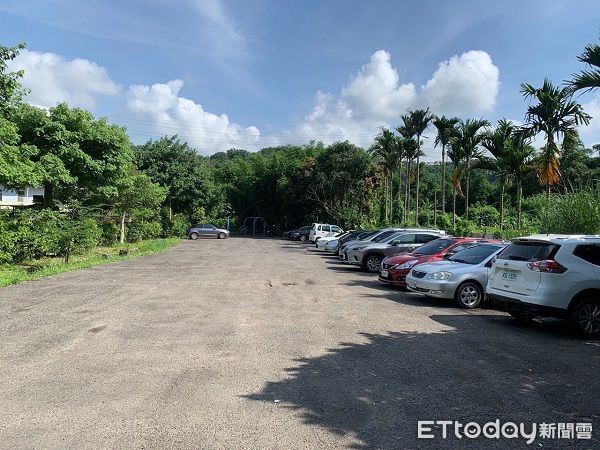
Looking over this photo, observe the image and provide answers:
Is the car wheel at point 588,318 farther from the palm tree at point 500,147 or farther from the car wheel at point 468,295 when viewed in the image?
the palm tree at point 500,147

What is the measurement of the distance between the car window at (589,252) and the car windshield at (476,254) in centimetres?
311

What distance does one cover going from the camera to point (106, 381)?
204 inches

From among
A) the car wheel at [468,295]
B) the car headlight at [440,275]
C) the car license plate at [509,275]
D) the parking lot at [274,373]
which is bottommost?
the parking lot at [274,373]

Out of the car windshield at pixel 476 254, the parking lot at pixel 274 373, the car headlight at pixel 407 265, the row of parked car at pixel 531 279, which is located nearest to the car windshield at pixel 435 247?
the car headlight at pixel 407 265

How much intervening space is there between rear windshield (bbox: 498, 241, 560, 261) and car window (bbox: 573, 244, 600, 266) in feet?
1.14

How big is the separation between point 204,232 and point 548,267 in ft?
134

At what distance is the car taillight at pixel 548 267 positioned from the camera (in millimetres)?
7719

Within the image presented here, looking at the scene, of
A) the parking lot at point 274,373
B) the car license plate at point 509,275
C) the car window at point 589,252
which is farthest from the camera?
the car license plate at point 509,275

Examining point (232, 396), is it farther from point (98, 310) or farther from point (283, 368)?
point (98, 310)

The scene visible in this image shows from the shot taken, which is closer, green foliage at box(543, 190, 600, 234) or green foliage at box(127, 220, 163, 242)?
green foliage at box(543, 190, 600, 234)

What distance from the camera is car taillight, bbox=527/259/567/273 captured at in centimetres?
772

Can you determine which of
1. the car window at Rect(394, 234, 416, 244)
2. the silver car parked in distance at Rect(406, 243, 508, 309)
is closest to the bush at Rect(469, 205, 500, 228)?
the car window at Rect(394, 234, 416, 244)

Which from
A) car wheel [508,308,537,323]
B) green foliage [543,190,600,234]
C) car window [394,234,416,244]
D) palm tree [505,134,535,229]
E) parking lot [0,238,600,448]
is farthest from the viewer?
palm tree [505,134,535,229]

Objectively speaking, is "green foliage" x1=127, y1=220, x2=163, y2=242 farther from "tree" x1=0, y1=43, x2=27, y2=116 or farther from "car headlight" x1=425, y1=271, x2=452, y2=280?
"car headlight" x1=425, y1=271, x2=452, y2=280
